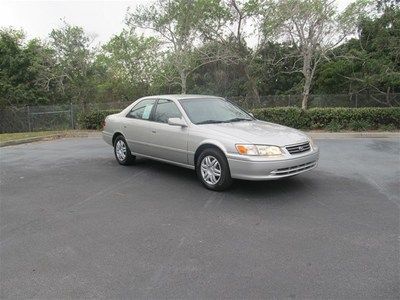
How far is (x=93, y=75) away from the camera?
26.5 meters

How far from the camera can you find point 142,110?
8.07 metres

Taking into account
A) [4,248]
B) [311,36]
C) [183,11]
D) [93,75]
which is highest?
[183,11]

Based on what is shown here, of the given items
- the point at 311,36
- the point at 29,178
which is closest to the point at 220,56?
the point at 311,36

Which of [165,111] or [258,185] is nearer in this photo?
[258,185]

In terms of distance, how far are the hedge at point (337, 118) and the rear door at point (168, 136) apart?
335 inches

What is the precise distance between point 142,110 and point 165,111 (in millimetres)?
795

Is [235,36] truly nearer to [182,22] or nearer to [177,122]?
[182,22]

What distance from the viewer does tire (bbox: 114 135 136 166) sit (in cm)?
837

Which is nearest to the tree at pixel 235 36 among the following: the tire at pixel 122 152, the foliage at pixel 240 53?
the foliage at pixel 240 53

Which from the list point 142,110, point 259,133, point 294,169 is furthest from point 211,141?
point 142,110

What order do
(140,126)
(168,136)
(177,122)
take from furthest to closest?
(140,126) < (168,136) < (177,122)

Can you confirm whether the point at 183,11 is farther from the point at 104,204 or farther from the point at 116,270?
the point at 116,270

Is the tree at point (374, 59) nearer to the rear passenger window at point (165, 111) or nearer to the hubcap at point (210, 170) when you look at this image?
the rear passenger window at point (165, 111)

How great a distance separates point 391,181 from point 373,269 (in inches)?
145
